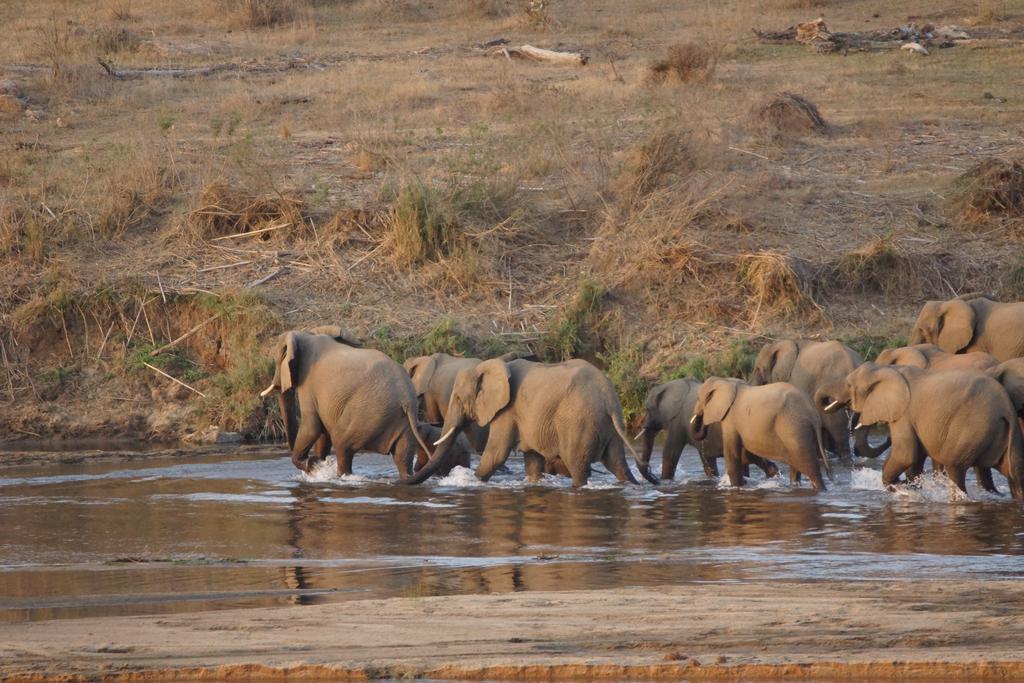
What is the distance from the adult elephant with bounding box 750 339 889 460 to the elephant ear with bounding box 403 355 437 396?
2969 mm

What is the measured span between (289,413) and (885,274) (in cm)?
787

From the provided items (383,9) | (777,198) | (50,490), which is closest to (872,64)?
(777,198)

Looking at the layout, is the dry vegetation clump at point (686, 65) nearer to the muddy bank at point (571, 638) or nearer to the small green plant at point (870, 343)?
the small green plant at point (870, 343)

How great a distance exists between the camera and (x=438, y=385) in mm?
15273

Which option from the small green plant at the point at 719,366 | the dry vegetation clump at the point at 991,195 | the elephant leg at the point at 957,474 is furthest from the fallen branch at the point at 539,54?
the elephant leg at the point at 957,474

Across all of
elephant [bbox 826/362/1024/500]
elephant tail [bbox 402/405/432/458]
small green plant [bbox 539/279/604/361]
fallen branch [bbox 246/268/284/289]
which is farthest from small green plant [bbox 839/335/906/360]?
fallen branch [bbox 246/268/284/289]

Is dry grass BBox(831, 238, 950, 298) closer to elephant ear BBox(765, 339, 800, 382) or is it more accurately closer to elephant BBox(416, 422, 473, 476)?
elephant ear BBox(765, 339, 800, 382)

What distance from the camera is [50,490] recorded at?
44.4 ft

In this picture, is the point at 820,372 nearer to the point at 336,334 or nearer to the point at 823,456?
the point at 823,456

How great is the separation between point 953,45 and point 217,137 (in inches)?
557

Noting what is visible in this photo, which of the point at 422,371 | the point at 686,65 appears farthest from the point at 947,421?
the point at 686,65

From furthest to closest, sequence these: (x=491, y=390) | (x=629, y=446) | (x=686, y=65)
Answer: (x=686, y=65) < (x=491, y=390) < (x=629, y=446)

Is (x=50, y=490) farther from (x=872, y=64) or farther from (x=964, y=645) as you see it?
(x=872, y=64)

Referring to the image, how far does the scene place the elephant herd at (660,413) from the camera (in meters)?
12.4
